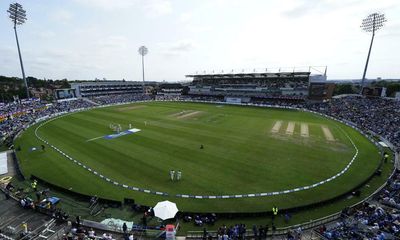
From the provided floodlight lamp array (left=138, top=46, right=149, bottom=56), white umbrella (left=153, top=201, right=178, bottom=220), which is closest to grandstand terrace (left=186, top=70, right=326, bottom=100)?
floodlight lamp array (left=138, top=46, right=149, bottom=56)

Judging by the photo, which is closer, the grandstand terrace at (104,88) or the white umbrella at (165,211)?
the white umbrella at (165,211)

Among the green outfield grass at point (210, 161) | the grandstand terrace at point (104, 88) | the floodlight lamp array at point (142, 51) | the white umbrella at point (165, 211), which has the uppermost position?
the floodlight lamp array at point (142, 51)

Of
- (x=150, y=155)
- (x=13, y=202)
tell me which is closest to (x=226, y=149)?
(x=150, y=155)

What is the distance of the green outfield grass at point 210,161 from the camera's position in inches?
789

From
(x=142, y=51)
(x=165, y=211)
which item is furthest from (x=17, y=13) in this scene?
(x=165, y=211)

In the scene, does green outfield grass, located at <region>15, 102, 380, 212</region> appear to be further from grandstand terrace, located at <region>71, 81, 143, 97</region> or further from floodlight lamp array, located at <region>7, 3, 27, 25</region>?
grandstand terrace, located at <region>71, 81, 143, 97</region>

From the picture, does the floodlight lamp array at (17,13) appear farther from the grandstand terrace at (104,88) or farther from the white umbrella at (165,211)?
the white umbrella at (165,211)

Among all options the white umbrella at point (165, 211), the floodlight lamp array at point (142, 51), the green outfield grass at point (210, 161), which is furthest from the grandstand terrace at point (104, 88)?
the white umbrella at point (165, 211)

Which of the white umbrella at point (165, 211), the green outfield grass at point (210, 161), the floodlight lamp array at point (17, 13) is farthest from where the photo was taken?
the floodlight lamp array at point (17, 13)

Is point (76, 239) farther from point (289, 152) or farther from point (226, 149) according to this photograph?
point (289, 152)

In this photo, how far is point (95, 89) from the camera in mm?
111688

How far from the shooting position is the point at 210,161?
26.8 meters

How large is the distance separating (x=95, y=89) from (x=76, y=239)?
11152 centimetres

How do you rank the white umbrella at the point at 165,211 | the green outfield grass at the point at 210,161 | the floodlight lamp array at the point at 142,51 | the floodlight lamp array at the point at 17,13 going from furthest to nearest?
the floodlight lamp array at the point at 142,51
the floodlight lamp array at the point at 17,13
the green outfield grass at the point at 210,161
the white umbrella at the point at 165,211
